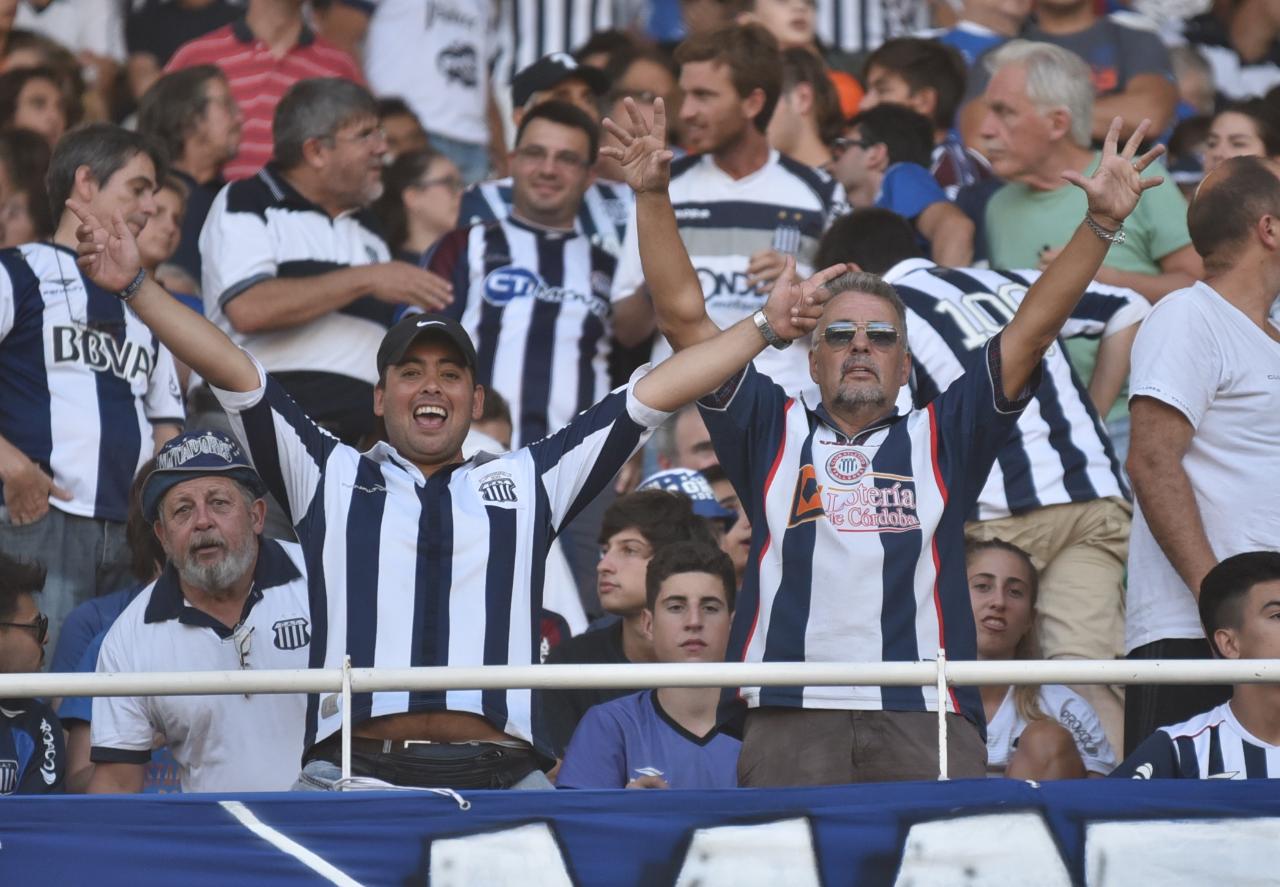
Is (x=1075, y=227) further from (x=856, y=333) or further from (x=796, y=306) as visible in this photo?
(x=796, y=306)

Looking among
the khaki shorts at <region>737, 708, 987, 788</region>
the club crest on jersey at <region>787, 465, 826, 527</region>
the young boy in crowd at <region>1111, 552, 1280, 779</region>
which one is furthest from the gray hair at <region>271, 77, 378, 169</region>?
the young boy in crowd at <region>1111, 552, 1280, 779</region>

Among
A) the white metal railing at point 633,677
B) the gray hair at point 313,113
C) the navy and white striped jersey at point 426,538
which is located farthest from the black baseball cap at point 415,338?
the gray hair at point 313,113

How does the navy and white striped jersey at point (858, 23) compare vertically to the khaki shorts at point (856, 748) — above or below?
above

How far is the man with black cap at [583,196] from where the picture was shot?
9.30 meters

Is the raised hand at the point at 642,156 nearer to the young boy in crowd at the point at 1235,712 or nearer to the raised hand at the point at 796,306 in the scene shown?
the raised hand at the point at 796,306

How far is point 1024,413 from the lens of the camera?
7.09 meters

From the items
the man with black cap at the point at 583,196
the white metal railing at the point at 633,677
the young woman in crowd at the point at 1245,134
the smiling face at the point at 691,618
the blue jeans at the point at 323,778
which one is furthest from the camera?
the man with black cap at the point at 583,196

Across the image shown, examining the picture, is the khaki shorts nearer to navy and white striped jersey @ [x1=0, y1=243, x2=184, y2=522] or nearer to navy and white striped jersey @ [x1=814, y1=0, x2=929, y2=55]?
navy and white striped jersey @ [x1=0, y1=243, x2=184, y2=522]

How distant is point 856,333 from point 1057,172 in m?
2.95

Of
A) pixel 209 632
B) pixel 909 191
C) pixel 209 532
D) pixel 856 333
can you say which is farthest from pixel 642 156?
pixel 909 191

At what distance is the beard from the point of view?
6.50 metres

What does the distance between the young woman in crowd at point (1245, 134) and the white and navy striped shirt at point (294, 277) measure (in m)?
3.39

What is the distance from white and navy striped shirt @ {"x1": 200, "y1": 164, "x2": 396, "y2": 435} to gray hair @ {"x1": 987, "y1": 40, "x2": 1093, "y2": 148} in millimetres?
2610

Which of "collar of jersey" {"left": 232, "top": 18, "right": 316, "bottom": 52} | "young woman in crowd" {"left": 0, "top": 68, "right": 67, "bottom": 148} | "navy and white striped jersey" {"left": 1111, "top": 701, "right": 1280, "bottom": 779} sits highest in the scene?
"collar of jersey" {"left": 232, "top": 18, "right": 316, "bottom": 52}
